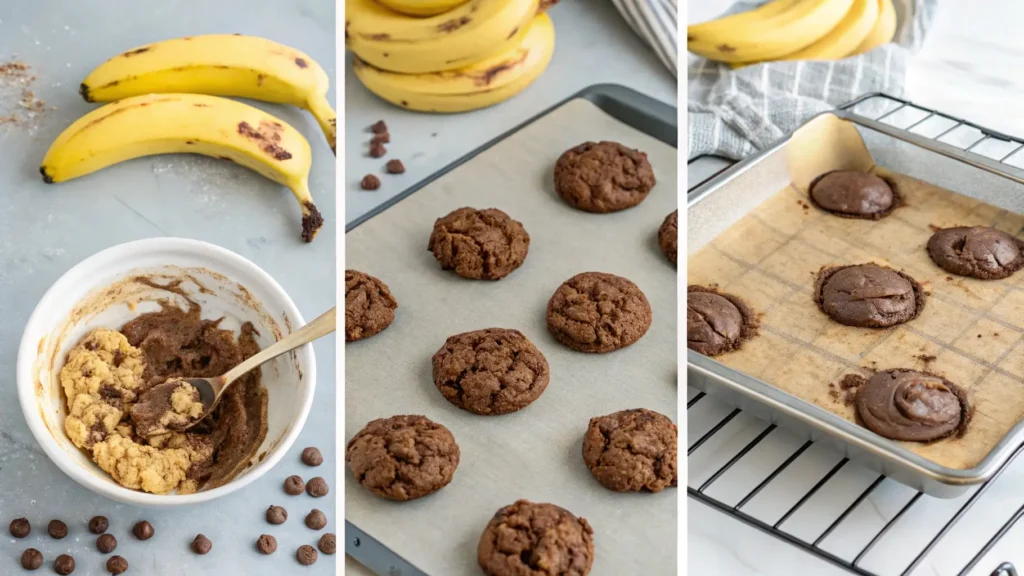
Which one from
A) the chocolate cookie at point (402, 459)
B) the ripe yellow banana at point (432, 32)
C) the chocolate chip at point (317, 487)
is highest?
the ripe yellow banana at point (432, 32)

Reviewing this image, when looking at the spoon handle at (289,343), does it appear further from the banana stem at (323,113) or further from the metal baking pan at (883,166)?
the metal baking pan at (883,166)

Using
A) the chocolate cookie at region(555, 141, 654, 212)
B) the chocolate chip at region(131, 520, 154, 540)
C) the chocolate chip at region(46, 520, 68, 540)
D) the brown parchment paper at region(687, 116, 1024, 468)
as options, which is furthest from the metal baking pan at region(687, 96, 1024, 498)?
the chocolate chip at region(46, 520, 68, 540)

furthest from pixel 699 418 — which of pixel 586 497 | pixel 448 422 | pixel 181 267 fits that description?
pixel 181 267

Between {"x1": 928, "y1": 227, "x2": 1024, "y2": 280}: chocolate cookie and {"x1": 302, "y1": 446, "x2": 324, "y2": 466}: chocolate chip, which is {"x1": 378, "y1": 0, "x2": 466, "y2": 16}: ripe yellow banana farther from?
{"x1": 928, "y1": 227, "x2": 1024, "y2": 280}: chocolate cookie

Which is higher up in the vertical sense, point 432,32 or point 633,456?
point 432,32

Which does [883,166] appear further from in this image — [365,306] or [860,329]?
[365,306]

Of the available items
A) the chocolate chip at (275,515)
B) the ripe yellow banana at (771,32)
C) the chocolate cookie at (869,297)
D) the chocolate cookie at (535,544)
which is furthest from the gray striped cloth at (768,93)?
the chocolate chip at (275,515)

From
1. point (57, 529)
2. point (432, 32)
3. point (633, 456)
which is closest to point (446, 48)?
point (432, 32)
